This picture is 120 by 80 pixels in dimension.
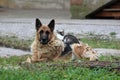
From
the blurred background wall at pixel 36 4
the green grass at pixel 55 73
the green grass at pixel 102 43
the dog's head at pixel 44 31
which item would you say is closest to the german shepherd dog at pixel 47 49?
the dog's head at pixel 44 31

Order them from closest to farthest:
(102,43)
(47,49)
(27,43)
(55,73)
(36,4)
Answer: (55,73) < (47,49) < (27,43) < (102,43) < (36,4)

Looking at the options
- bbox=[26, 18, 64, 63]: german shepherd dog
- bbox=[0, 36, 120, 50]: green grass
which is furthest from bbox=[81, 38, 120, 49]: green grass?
bbox=[26, 18, 64, 63]: german shepherd dog

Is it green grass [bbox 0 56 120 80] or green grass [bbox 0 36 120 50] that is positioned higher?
green grass [bbox 0 36 120 50]

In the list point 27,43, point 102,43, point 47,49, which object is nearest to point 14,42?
point 27,43

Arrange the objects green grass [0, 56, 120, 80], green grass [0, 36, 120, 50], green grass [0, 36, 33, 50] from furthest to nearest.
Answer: green grass [0, 36, 120, 50] < green grass [0, 36, 33, 50] < green grass [0, 56, 120, 80]

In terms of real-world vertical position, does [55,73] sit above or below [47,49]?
below

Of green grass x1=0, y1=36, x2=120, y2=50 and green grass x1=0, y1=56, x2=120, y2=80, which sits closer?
green grass x1=0, y1=56, x2=120, y2=80

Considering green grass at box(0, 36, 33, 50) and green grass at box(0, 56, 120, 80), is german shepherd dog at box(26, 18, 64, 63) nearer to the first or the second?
green grass at box(0, 56, 120, 80)

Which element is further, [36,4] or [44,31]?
[36,4]

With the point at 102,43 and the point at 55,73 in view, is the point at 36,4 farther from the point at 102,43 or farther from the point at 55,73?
the point at 55,73

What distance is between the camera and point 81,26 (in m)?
15.6

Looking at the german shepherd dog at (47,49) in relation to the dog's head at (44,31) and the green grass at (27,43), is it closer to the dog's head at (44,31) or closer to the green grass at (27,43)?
the dog's head at (44,31)

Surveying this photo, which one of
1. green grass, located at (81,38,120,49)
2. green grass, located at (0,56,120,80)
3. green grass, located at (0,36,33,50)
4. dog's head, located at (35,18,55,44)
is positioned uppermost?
dog's head, located at (35,18,55,44)

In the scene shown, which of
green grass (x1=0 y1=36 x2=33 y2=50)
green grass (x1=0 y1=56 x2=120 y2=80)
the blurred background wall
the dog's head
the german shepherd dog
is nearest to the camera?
green grass (x1=0 y1=56 x2=120 y2=80)
